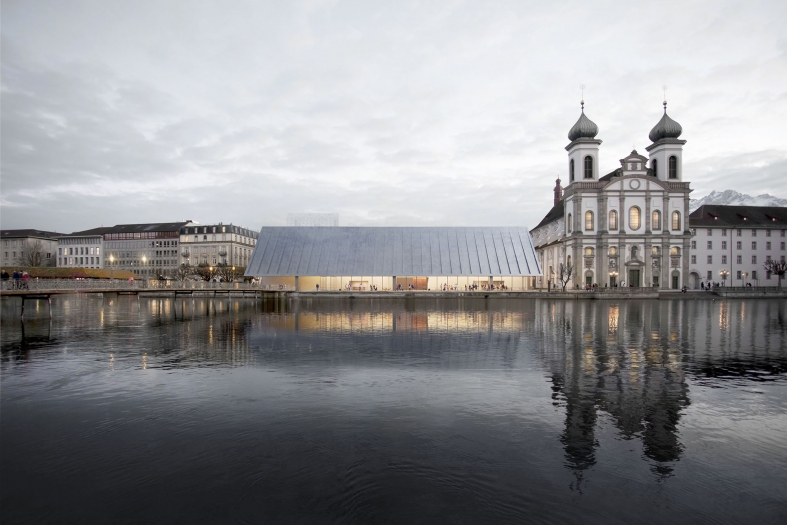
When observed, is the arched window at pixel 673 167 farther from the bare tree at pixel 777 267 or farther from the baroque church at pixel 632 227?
the bare tree at pixel 777 267

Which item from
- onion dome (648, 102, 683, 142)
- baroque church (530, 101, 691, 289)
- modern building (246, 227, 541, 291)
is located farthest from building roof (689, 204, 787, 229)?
modern building (246, 227, 541, 291)

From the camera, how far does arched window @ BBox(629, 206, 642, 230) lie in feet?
237

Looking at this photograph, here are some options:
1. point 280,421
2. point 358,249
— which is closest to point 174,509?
point 280,421

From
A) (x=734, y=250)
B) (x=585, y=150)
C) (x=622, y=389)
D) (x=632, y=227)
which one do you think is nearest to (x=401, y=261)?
(x=585, y=150)

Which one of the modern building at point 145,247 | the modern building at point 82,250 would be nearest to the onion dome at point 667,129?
the modern building at point 145,247

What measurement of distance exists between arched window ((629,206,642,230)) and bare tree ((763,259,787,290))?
24259mm

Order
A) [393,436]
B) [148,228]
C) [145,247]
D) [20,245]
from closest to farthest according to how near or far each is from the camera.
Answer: [393,436]
[145,247]
[148,228]
[20,245]

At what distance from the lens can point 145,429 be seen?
8.91 meters

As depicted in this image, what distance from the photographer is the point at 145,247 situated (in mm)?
133625

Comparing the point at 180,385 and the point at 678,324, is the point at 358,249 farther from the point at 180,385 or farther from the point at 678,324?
the point at 180,385

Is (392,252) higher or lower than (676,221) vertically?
lower

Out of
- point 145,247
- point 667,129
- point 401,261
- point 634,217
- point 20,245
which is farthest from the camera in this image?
point 20,245

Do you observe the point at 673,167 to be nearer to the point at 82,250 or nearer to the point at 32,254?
the point at 82,250

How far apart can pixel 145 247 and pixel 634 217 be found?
11899cm
